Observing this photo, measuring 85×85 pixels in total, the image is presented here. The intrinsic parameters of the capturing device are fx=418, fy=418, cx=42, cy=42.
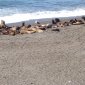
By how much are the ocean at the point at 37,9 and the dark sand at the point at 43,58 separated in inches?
178

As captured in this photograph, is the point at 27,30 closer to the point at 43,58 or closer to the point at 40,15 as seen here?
the point at 43,58

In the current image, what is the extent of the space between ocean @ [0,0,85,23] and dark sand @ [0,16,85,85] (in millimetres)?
4532

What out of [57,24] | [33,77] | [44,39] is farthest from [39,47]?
[57,24]

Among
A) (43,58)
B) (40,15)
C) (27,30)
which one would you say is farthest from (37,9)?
Result: (43,58)

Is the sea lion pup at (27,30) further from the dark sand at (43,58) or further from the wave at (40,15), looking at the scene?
the wave at (40,15)

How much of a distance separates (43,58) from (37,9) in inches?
411

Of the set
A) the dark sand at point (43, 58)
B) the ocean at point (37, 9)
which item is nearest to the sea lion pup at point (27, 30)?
the dark sand at point (43, 58)

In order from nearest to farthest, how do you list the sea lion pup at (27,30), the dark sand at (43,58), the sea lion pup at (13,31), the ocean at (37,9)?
the dark sand at (43,58), the sea lion pup at (13,31), the sea lion pup at (27,30), the ocean at (37,9)

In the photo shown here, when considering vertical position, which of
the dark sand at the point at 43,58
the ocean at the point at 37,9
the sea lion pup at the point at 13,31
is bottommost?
the dark sand at the point at 43,58

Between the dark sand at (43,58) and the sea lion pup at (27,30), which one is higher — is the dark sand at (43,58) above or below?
below

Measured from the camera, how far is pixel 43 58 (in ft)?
30.6

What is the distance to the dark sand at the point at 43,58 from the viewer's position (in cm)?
773

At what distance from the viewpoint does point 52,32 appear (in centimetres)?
1299

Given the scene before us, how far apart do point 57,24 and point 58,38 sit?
2.87 m
